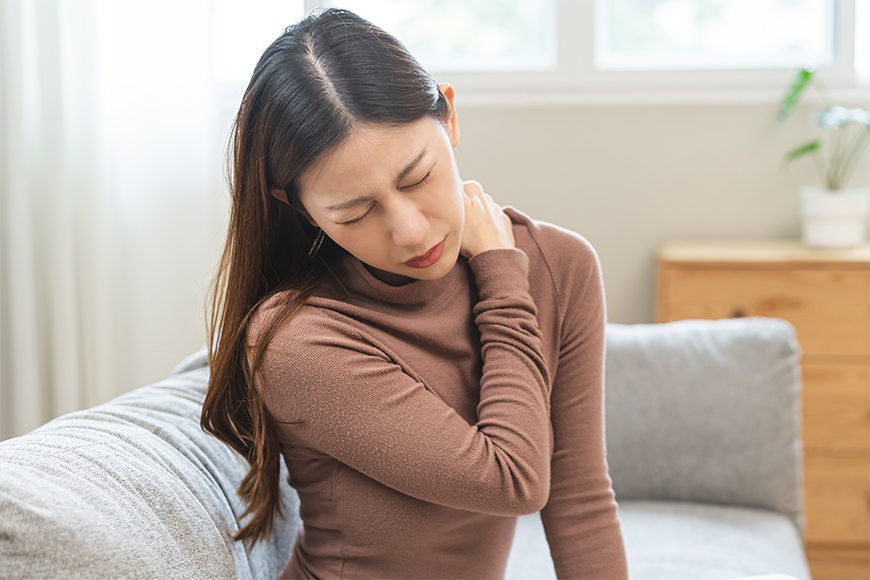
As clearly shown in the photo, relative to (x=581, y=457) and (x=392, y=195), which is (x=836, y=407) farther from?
(x=392, y=195)

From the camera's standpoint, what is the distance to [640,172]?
8.16 ft

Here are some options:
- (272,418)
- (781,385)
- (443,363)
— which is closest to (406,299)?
Result: (443,363)

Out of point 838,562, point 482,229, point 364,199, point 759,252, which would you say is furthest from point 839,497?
point 364,199

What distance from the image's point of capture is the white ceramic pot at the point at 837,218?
220 centimetres

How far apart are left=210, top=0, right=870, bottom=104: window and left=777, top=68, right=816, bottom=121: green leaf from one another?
53 millimetres

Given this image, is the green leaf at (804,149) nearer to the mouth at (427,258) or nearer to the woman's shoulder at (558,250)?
the woman's shoulder at (558,250)

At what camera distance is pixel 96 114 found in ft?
7.38

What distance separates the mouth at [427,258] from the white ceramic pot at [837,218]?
1.70 metres

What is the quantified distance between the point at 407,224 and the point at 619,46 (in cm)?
195

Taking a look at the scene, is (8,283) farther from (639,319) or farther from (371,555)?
(639,319)

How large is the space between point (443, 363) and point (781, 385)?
2.87ft

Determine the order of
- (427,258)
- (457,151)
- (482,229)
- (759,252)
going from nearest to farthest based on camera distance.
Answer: (427,258) < (482,229) < (759,252) < (457,151)

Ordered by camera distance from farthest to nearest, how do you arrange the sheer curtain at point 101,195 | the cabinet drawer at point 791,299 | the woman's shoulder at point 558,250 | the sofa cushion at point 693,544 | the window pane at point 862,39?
the window pane at point 862,39
the sheer curtain at point 101,195
the cabinet drawer at point 791,299
the sofa cushion at point 693,544
the woman's shoulder at point 558,250

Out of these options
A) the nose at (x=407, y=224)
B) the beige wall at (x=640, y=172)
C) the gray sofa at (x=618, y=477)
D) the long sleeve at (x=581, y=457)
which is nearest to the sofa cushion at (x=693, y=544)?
the gray sofa at (x=618, y=477)
